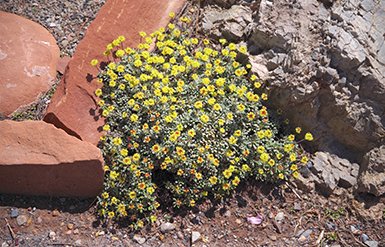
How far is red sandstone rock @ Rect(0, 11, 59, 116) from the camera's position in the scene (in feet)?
14.1

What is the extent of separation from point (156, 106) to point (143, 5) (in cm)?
128

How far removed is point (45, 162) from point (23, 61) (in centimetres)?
130

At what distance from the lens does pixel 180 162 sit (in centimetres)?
383

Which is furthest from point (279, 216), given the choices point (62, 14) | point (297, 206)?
point (62, 14)

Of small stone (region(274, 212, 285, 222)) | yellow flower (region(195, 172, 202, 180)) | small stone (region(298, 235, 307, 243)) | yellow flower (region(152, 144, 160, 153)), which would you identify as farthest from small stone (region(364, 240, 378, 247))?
yellow flower (region(152, 144, 160, 153))

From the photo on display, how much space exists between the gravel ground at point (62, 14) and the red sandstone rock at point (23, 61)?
0.13 m

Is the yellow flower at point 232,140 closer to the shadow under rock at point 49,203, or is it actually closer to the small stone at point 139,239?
the small stone at point 139,239

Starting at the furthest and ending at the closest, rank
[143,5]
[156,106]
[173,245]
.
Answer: [143,5], [156,106], [173,245]

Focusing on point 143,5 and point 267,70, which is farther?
point 143,5

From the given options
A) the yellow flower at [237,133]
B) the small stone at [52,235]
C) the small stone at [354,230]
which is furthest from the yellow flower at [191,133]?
the small stone at [354,230]

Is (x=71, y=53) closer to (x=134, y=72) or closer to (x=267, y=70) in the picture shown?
(x=134, y=72)

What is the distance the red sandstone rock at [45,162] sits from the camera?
12.1ft

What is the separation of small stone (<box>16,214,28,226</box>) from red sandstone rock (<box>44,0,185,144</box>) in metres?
0.80

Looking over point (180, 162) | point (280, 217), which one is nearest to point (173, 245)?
point (180, 162)
